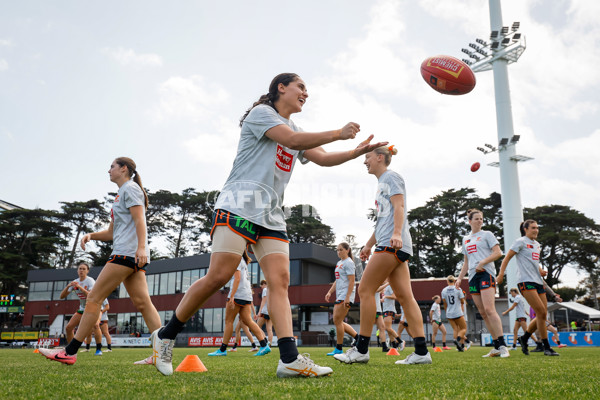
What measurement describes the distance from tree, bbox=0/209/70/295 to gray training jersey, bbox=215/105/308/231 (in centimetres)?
6435

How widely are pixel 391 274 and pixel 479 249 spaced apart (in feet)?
10.6

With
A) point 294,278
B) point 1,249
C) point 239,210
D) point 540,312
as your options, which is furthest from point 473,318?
point 1,249

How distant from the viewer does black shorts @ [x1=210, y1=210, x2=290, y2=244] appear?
340 centimetres

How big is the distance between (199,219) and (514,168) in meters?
44.3

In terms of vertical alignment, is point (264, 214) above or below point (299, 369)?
above

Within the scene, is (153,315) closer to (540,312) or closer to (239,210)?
(239,210)

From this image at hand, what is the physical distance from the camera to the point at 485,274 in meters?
7.87

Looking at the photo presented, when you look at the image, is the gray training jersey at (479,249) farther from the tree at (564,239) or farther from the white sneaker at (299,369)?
the tree at (564,239)

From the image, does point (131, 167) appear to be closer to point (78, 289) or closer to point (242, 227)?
point (242, 227)

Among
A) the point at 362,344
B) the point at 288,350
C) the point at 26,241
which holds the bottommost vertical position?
the point at 362,344

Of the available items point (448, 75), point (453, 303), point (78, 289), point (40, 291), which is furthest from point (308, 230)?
point (78, 289)

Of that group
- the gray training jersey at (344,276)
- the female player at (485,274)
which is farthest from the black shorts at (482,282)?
the gray training jersey at (344,276)

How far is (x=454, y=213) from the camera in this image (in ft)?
182

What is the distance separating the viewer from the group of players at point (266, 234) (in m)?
3.38
